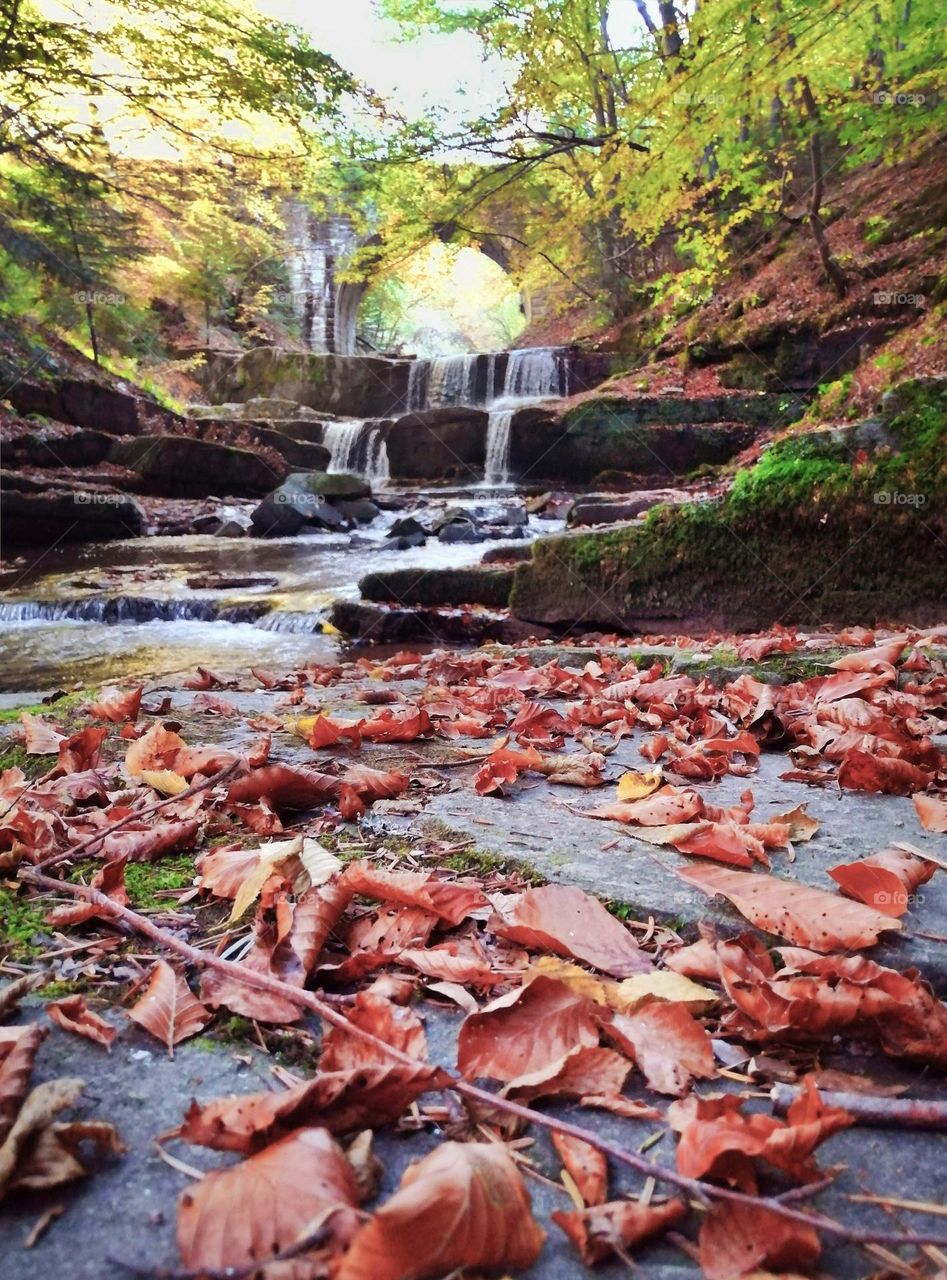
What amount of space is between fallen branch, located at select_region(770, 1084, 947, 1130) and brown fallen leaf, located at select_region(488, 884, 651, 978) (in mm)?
282

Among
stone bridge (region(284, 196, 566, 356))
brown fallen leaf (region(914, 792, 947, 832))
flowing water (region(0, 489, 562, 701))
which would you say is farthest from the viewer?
stone bridge (region(284, 196, 566, 356))

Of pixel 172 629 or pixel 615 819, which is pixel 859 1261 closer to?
pixel 615 819

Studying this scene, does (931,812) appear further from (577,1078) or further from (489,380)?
(489,380)

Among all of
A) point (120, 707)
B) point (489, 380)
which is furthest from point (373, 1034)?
point (489, 380)

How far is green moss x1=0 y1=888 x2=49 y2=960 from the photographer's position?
3.67 ft

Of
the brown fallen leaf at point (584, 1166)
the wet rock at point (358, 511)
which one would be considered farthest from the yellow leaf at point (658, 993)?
the wet rock at point (358, 511)

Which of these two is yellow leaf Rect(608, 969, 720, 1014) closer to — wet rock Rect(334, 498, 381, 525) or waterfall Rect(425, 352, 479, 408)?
wet rock Rect(334, 498, 381, 525)

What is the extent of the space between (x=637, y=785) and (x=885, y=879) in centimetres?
63

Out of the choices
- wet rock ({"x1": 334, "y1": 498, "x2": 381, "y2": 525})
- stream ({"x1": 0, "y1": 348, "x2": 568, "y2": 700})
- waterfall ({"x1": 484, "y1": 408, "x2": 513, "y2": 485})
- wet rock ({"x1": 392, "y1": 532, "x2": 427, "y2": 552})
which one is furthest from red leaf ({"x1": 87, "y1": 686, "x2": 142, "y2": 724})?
waterfall ({"x1": 484, "y1": 408, "x2": 513, "y2": 485})

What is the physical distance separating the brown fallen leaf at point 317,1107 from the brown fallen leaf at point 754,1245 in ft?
0.95

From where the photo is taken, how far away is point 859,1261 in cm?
67

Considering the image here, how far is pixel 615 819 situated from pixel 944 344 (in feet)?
30.1

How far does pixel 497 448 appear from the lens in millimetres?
18828

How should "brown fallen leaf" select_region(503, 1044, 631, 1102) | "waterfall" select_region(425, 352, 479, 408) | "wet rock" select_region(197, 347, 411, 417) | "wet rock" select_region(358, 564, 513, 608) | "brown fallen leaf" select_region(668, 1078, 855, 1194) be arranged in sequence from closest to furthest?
"brown fallen leaf" select_region(668, 1078, 855, 1194)
"brown fallen leaf" select_region(503, 1044, 631, 1102)
"wet rock" select_region(358, 564, 513, 608)
"waterfall" select_region(425, 352, 479, 408)
"wet rock" select_region(197, 347, 411, 417)
